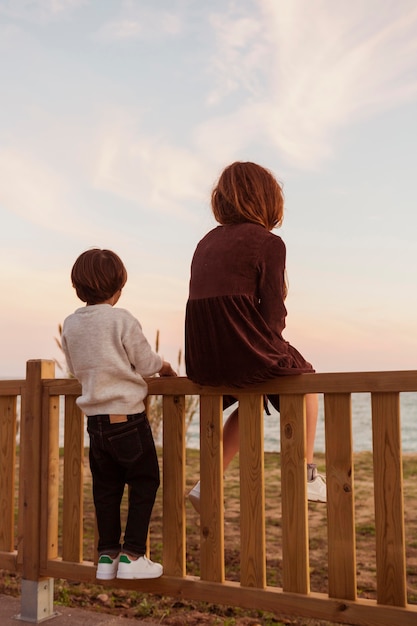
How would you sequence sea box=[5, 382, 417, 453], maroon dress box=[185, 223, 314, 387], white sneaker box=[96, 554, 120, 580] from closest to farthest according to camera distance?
maroon dress box=[185, 223, 314, 387] → white sneaker box=[96, 554, 120, 580] → sea box=[5, 382, 417, 453]

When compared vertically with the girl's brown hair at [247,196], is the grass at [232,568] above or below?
below

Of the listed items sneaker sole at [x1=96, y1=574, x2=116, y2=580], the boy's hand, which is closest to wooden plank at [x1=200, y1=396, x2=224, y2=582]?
the boy's hand

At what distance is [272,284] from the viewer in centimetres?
287

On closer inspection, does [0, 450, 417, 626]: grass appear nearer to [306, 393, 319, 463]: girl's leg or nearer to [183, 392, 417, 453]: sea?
[306, 393, 319, 463]: girl's leg

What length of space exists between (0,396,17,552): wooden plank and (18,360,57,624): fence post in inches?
8.4

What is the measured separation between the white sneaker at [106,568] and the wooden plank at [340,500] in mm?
989

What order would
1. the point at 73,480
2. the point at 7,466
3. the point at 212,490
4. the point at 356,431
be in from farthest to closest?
1. the point at 356,431
2. the point at 7,466
3. the point at 73,480
4. the point at 212,490

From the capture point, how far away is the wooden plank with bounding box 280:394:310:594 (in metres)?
2.87

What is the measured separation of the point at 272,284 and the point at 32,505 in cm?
182

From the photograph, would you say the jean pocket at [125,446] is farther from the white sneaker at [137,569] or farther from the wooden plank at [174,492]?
the white sneaker at [137,569]

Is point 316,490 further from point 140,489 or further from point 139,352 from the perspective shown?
point 139,352

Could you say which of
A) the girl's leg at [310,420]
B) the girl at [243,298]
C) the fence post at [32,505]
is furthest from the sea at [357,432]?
the girl at [243,298]

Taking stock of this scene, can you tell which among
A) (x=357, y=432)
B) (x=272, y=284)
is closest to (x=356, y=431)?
(x=357, y=432)

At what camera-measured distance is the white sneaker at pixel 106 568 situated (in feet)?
10.1
